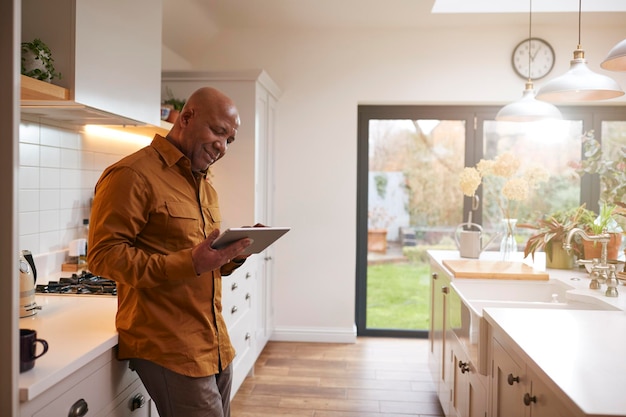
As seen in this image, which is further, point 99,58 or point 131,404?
point 99,58

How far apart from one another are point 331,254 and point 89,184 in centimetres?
225

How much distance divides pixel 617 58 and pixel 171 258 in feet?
5.29

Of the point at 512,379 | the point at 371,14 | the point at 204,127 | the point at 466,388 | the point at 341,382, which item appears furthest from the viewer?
the point at 371,14

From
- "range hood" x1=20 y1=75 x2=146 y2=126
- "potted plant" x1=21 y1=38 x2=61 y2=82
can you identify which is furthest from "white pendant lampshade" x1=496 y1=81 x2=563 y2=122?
"potted plant" x1=21 y1=38 x2=61 y2=82

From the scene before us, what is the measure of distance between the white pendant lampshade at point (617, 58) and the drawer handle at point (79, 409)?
199 centimetres

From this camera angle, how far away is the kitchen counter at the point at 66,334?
4.38 feet

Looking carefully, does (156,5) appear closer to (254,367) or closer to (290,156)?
(290,156)

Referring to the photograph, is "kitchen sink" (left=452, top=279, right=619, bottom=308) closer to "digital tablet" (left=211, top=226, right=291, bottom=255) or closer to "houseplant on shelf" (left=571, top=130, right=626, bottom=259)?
"houseplant on shelf" (left=571, top=130, right=626, bottom=259)

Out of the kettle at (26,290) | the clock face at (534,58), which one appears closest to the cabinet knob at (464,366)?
the kettle at (26,290)

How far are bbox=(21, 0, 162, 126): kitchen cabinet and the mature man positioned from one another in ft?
1.61

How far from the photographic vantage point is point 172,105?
363 centimetres

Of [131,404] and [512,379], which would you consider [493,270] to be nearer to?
[512,379]

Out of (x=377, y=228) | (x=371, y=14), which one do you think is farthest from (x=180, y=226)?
(x=377, y=228)

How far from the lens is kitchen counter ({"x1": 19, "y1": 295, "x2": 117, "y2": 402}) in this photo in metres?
1.34
